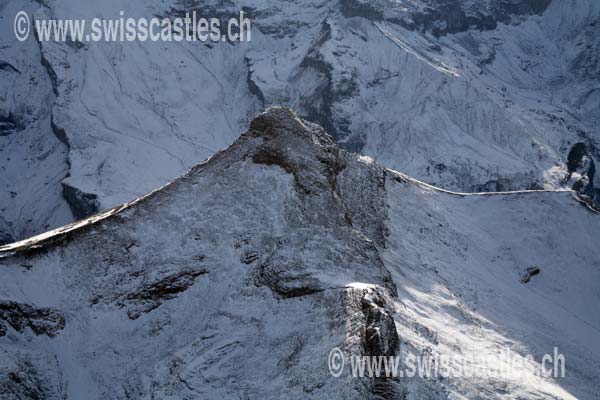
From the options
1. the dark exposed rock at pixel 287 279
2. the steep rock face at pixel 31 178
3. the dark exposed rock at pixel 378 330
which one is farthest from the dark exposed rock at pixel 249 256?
the steep rock face at pixel 31 178

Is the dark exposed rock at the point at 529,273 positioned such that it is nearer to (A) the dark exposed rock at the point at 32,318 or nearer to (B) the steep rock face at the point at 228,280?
(B) the steep rock face at the point at 228,280

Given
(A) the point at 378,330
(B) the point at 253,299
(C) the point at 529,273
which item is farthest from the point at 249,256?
(C) the point at 529,273

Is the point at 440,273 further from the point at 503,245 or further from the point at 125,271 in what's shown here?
the point at 125,271

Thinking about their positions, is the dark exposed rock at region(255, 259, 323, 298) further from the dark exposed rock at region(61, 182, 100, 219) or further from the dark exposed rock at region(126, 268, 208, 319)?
the dark exposed rock at region(61, 182, 100, 219)

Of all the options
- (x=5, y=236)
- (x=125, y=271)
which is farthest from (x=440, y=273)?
(x=5, y=236)

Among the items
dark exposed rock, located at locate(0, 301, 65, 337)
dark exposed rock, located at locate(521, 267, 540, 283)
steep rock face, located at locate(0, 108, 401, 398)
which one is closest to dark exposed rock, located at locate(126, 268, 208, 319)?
steep rock face, located at locate(0, 108, 401, 398)

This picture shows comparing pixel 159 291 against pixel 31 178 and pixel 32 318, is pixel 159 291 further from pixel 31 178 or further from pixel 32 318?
pixel 31 178

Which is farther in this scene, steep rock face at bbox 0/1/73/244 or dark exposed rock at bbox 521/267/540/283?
steep rock face at bbox 0/1/73/244
